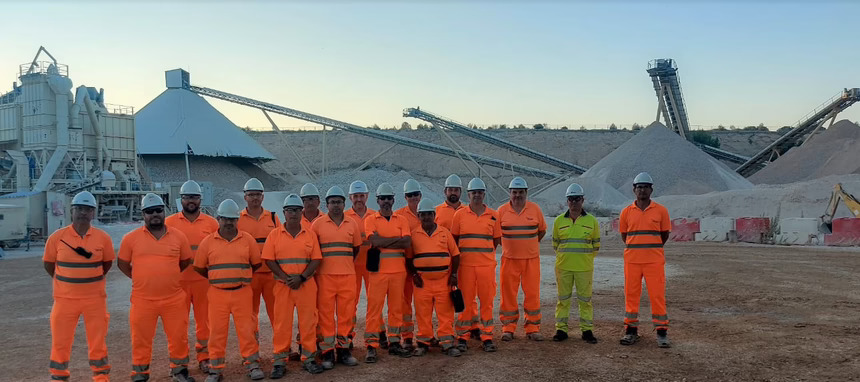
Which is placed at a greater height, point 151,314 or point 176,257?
point 176,257

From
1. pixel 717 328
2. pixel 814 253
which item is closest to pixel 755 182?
pixel 814 253

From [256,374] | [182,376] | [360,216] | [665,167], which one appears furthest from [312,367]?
[665,167]

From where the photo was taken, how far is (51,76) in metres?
29.5

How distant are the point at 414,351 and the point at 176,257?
108 inches

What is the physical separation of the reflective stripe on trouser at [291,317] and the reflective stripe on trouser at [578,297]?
299 centimetres

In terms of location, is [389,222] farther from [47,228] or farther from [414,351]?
[47,228]

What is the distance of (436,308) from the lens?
7012 mm

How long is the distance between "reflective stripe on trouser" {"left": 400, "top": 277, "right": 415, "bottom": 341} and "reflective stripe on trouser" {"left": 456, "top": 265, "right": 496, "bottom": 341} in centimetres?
55

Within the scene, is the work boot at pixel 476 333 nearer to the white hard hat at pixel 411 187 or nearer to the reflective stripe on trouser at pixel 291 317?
the white hard hat at pixel 411 187

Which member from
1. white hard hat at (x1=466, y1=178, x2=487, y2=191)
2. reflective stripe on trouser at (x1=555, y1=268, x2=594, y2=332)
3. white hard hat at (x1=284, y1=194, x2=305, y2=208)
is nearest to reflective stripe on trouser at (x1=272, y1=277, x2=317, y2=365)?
white hard hat at (x1=284, y1=194, x2=305, y2=208)

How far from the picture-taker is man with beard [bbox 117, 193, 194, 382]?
19.5 ft

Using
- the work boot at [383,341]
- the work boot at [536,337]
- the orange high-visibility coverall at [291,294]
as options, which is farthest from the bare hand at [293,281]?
the work boot at [536,337]

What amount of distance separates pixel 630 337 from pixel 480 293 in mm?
1859

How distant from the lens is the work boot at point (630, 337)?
7328 millimetres
